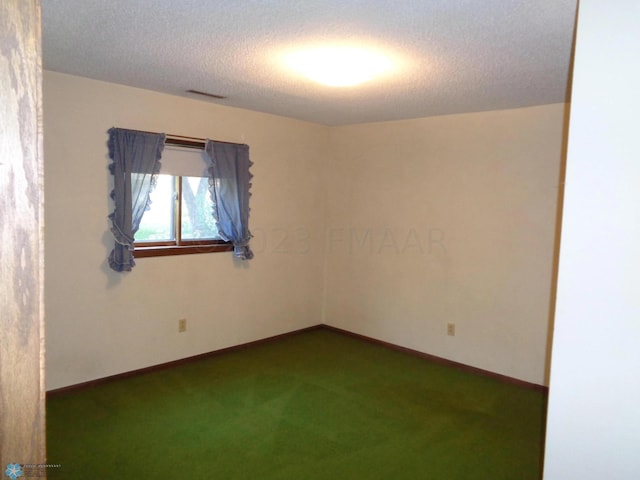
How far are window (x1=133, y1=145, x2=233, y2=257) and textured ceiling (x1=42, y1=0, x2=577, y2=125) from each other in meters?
0.62

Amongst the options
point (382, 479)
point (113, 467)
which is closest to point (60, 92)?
point (113, 467)

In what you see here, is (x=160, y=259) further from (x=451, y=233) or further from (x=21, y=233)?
(x=21, y=233)

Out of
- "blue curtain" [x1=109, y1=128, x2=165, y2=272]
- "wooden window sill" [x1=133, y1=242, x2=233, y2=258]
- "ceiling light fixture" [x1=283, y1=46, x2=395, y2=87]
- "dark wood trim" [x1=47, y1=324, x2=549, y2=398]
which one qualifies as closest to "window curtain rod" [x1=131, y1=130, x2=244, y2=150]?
"blue curtain" [x1=109, y1=128, x2=165, y2=272]

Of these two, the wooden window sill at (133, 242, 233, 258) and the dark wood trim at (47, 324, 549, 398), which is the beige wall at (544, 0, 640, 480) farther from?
the wooden window sill at (133, 242, 233, 258)

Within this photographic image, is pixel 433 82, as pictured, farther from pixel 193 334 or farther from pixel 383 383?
pixel 193 334

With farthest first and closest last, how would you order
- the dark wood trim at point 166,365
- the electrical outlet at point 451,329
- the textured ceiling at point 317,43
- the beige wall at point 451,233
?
1. the electrical outlet at point 451,329
2. the beige wall at point 451,233
3. the dark wood trim at point 166,365
4. the textured ceiling at point 317,43

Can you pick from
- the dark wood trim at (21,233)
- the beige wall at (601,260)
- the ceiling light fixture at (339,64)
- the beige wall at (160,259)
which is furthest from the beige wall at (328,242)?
the dark wood trim at (21,233)

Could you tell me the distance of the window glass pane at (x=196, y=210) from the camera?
4.19 meters

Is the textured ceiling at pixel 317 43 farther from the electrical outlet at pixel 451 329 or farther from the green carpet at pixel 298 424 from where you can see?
the green carpet at pixel 298 424

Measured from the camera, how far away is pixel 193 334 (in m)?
4.25

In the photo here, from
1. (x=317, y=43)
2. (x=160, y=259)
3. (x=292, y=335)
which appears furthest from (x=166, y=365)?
(x=317, y=43)

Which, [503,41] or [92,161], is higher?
[503,41]

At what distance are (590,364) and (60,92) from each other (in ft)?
12.0

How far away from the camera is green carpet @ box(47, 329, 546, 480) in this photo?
2.63 metres
